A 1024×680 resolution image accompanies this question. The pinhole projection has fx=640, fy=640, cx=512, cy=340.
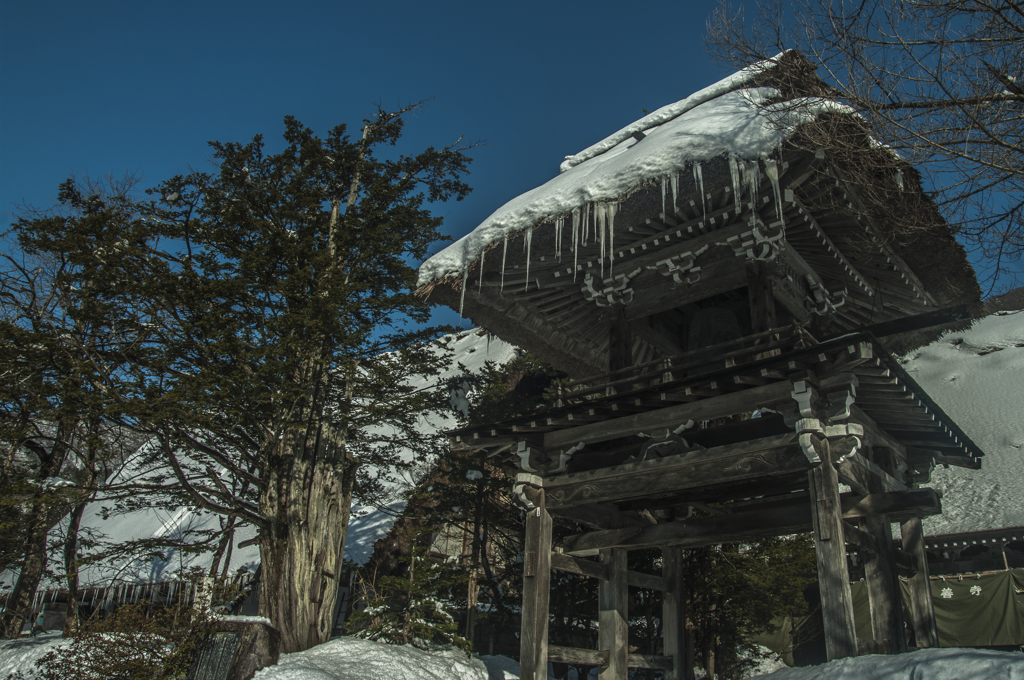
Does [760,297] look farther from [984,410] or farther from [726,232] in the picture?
[984,410]

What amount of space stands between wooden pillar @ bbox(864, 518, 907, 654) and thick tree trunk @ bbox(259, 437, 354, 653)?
8556mm

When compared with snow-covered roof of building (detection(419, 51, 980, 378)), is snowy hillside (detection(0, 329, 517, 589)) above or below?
below

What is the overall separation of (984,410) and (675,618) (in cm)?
3945

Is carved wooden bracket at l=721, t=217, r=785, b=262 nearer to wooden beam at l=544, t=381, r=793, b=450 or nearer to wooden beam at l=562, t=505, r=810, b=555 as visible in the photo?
wooden beam at l=544, t=381, r=793, b=450

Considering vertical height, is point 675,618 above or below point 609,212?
below

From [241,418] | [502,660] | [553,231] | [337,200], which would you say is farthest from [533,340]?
[337,200]

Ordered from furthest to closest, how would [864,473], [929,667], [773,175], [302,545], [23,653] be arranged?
[302,545] → [23,653] → [864,473] → [773,175] → [929,667]

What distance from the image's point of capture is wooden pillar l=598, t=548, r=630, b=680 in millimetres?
8383

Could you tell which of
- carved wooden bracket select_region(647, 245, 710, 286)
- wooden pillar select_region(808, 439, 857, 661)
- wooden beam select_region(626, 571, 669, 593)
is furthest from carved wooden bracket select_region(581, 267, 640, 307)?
wooden beam select_region(626, 571, 669, 593)

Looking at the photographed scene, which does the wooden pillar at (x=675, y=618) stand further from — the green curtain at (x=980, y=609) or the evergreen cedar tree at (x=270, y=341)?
the green curtain at (x=980, y=609)

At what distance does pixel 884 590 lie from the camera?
687cm

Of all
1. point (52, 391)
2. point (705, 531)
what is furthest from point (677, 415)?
point (52, 391)

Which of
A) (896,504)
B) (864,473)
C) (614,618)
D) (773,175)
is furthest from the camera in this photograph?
(614,618)

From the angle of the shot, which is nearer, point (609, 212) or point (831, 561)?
point (831, 561)
